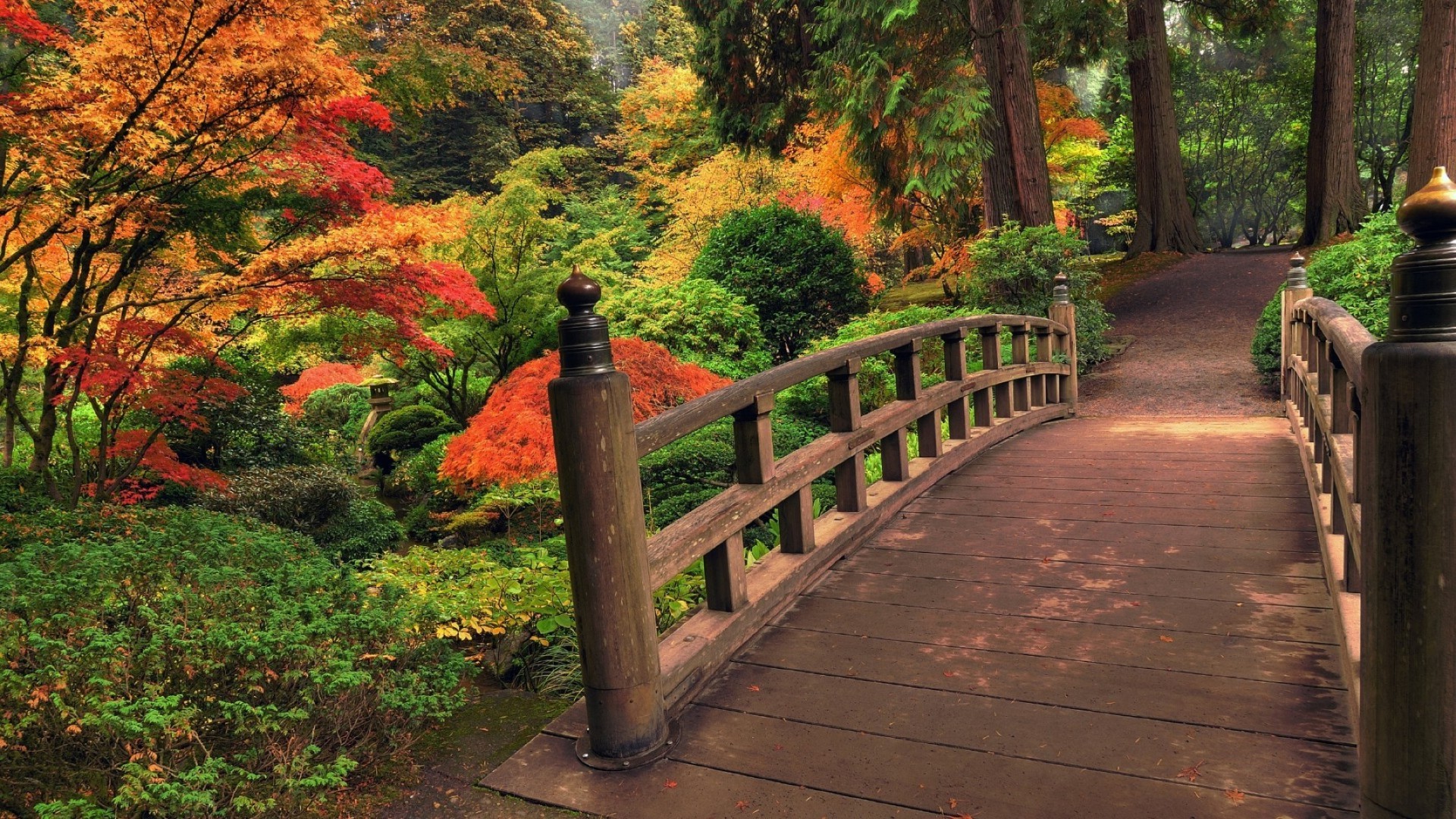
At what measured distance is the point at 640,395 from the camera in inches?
285

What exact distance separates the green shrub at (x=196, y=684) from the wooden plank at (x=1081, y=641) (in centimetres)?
138

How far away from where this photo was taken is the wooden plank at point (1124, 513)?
3994 millimetres

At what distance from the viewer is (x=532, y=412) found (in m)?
6.76

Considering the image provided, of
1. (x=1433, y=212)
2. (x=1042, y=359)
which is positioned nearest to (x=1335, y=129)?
(x=1042, y=359)

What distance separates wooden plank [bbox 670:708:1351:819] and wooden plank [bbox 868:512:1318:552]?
1879 mm

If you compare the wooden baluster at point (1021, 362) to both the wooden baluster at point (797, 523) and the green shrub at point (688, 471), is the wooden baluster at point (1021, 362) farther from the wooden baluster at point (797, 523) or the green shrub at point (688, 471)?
the wooden baluster at point (797, 523)

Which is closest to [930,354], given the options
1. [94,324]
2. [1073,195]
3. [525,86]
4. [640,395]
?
[640,395]

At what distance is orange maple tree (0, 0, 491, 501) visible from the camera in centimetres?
527

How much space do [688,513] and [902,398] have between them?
181 centimetres

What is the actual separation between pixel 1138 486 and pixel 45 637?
14.8ft

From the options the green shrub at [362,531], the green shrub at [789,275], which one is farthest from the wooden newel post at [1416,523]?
the green shrub at [789,275]

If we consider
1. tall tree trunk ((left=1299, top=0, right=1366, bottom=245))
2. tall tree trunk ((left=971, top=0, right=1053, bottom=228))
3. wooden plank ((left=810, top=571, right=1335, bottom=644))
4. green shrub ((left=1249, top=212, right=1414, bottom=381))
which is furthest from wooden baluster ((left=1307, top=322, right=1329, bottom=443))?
tall tree trunk ((left=1299, top=0, right=1366, bottom=245))

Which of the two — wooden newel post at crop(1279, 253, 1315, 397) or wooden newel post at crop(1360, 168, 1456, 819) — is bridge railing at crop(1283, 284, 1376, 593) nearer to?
wooden newel post at crop(1360, 168, 1456, 819)

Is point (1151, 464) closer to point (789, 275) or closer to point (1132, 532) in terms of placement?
point (1132, 532)
